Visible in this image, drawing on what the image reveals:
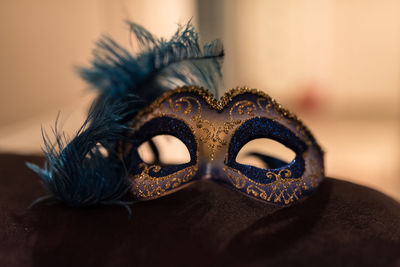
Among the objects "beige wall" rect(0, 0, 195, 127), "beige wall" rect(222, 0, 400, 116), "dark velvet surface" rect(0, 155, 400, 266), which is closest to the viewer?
"dark velvet surface" rect(0, 155, 400, 266)

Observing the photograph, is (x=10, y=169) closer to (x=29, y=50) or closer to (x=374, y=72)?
(x=29, y=50)

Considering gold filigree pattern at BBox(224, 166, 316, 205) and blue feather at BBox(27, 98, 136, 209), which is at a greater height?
blue feather at BBox(27, 98, 136, 209)

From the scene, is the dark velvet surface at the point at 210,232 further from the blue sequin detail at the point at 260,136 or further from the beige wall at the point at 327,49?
the beige wall at the point at 327,49

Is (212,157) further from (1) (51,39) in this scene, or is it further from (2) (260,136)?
(1) (51,39)

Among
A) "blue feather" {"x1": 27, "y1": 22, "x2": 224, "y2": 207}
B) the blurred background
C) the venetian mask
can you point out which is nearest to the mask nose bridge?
the venetian mask

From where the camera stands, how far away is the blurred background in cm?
143

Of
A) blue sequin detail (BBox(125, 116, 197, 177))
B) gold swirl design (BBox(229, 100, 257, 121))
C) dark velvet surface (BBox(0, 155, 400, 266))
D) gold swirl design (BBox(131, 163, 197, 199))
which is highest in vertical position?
gold swirl design (BBox(229, 100, 257, 121))

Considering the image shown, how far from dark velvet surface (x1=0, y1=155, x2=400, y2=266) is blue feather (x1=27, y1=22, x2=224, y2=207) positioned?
0.13 feet

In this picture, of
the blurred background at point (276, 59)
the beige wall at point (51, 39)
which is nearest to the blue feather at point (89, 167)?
the blurred background at point (276, 59)

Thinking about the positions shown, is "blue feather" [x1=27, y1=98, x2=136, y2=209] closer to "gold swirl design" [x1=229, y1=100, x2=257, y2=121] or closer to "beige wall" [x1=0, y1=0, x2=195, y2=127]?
"gold swirl design" [x1=229, y1=100, x2=257, y2=121]

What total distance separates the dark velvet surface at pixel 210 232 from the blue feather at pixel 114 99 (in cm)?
4

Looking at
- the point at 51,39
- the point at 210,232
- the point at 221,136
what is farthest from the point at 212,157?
the point at 51,39

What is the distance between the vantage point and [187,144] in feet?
1.89

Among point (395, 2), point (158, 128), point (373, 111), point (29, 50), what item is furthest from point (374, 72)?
point (158, 128)
